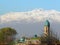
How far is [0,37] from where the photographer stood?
79750 mm

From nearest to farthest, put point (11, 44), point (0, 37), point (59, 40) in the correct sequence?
1. point (59, 40)
2. point (11, 44)
3. point (0, 37)

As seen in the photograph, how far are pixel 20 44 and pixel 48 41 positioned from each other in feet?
98.2

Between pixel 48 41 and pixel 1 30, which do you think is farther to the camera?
pixel 1 30

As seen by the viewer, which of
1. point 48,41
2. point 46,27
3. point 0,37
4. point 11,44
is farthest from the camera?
point 46,27

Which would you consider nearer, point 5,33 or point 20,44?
point 5,33

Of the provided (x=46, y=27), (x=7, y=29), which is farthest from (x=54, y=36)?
(x=46, y=27)

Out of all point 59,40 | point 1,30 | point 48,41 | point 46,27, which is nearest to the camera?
point 48,41

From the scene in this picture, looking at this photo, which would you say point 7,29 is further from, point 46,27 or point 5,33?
point 46,27

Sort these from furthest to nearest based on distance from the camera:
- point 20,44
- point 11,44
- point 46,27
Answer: point 46,27 < point 20,44 < point 11,44

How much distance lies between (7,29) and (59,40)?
22.6 metres

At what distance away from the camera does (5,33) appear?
8462 centimetres

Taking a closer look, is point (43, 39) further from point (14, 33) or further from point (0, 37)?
point (14, 33)

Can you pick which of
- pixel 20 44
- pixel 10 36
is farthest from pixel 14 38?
pixel 20 44

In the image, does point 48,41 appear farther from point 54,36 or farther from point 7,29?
point 7,29
